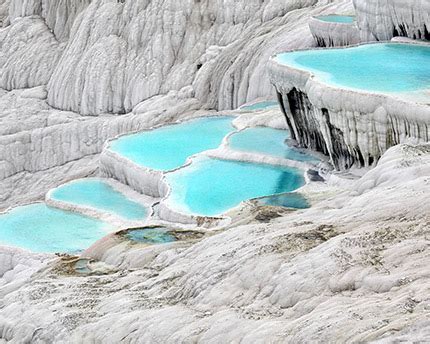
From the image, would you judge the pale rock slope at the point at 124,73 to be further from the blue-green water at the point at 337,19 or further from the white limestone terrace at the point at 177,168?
the white limestone terrace at the point at 177,168

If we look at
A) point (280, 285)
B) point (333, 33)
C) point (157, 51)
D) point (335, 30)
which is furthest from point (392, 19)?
point (157, 51)

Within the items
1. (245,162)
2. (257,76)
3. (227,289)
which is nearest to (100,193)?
(245,162)

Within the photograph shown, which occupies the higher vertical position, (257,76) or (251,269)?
(251,269)

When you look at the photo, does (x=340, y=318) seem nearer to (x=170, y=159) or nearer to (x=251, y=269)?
(x=251, y=269)

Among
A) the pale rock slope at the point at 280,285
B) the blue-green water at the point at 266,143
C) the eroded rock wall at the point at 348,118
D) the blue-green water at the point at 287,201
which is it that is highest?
the pale rock slope at the point at 280,285

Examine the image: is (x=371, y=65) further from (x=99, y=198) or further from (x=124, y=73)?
(x=124, y=73)

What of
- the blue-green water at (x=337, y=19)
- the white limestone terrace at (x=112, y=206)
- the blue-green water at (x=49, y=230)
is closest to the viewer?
the blue-green water at (x=49, y=230)

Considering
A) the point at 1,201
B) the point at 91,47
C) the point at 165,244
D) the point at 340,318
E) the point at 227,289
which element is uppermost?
the point at 340,318

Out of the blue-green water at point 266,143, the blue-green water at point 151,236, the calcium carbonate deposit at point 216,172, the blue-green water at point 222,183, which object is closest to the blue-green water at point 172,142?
the calcium carbonate deposit at point 216,172
